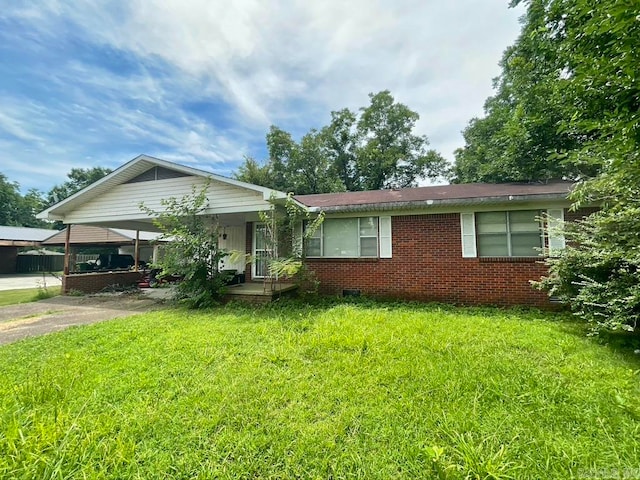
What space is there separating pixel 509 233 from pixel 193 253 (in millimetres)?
8799

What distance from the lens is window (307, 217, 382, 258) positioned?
8.68 m

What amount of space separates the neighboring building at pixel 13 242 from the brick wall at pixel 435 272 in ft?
81.2

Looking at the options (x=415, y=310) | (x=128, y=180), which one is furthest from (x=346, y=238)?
(x=128, y=180)

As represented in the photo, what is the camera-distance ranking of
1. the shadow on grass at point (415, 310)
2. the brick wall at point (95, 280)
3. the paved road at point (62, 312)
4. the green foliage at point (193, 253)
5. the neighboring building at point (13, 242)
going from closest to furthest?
1. the shadow on grass at point (415, 310)
2. the paved road at point (62, 312)
3. the green foliage at point (193, 253)
4. the brick wall at point (95, 280)
5. the neighboring building at point (13, 242)

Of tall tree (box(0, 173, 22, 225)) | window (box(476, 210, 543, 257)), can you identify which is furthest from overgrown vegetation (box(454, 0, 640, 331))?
tall tree (box(0, 173, 22, 225))

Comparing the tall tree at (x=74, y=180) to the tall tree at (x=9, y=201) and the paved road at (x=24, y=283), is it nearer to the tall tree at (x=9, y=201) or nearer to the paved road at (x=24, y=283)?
the tall tree at (x=9, y=201)

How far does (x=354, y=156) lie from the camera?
28.2m

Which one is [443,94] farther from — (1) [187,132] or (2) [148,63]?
(1) [187,132]

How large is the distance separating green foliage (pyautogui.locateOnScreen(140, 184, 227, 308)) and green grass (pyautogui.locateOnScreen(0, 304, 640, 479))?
310 centimetres

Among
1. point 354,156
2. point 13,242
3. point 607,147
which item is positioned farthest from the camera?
point 354,156

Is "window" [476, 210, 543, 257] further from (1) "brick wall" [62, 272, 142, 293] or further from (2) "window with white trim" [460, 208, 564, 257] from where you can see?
(1) "brick wall" [62, 272, 142, 293]

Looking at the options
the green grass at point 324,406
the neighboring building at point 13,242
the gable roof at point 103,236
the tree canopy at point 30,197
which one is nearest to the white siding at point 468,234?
the green grass at point 324,406

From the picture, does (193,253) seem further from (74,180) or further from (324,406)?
(74,180)

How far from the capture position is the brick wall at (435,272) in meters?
7.38
